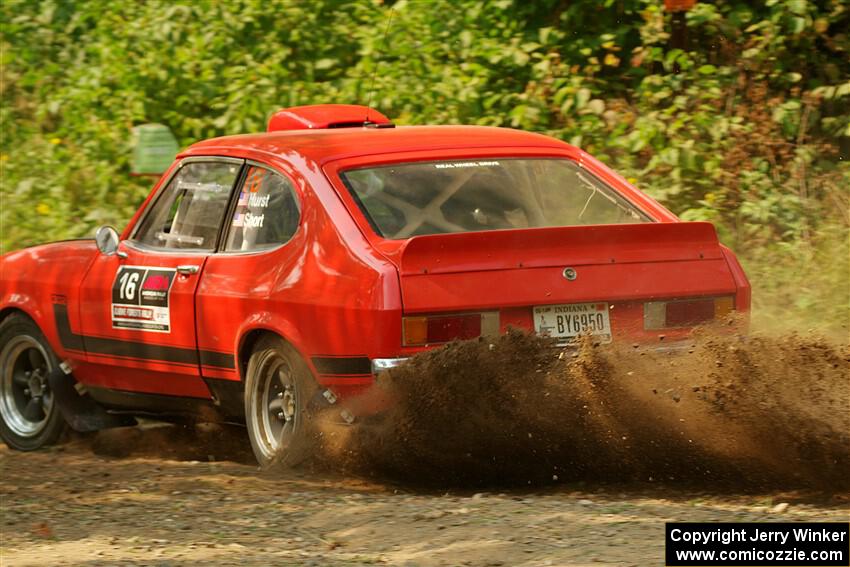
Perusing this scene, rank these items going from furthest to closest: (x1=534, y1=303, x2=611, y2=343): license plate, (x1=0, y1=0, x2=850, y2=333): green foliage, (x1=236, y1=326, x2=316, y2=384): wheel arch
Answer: (x1=0, y1=0, x2=850, y2=333): green foliage → (x1=236, y1=326, x2=316, y2=384): wheel arch → (x1=534, y1=303, x2=611, y2=343): license plate

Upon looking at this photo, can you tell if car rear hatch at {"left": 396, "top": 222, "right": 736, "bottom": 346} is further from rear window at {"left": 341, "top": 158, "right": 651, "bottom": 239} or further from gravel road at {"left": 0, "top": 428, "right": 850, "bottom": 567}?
gravel road at {"left": 0, "top": 428, "right": 850, "bottom": 567}

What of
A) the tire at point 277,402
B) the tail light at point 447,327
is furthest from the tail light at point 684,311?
the tire at point 277,402

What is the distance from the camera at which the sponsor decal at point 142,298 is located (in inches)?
282

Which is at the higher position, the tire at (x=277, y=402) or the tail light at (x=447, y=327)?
the tail light at (x=447, y=327)

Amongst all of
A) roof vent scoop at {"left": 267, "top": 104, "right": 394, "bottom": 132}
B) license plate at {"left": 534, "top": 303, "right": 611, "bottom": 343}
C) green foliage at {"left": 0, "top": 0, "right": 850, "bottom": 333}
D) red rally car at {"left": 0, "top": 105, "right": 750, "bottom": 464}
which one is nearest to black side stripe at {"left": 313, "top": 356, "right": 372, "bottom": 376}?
red rally car at {"left": 0, "top": 105, "right": 750, "bottom": 464}

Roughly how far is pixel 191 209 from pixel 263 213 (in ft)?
2.28

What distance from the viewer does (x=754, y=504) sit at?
5551 millimetres

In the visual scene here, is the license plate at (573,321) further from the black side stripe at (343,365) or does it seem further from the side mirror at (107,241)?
the side mirror at (107,241)

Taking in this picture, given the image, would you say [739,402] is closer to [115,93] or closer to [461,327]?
[461,327]

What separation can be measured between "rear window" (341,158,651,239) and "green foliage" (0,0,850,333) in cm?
248

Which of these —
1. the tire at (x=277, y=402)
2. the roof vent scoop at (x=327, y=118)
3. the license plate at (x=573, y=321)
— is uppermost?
the roof vent scoop at (x=327, y=118)

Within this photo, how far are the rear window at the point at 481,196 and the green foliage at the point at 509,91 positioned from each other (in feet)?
8.14

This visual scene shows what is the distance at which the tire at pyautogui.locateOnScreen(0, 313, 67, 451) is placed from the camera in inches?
320

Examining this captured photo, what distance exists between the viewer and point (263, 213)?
6.82 meters
